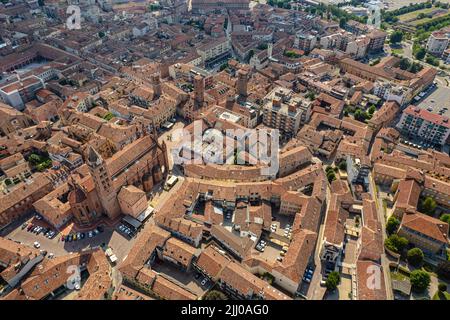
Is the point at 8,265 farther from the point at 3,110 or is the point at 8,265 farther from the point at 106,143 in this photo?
the point at 3,110

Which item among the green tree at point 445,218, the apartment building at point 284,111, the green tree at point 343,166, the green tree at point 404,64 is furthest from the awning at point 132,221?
the green tree at point 404,64

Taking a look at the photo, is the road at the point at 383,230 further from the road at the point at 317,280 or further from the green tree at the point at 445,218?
the road at the point at 317,280

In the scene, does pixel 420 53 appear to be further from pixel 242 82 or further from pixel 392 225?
pixel 392 225

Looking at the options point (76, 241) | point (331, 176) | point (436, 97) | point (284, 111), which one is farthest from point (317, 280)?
point (436, 97)

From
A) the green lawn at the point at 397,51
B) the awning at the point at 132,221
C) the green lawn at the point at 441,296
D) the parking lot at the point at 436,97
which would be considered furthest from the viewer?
the green lawn at the point at 397,51
